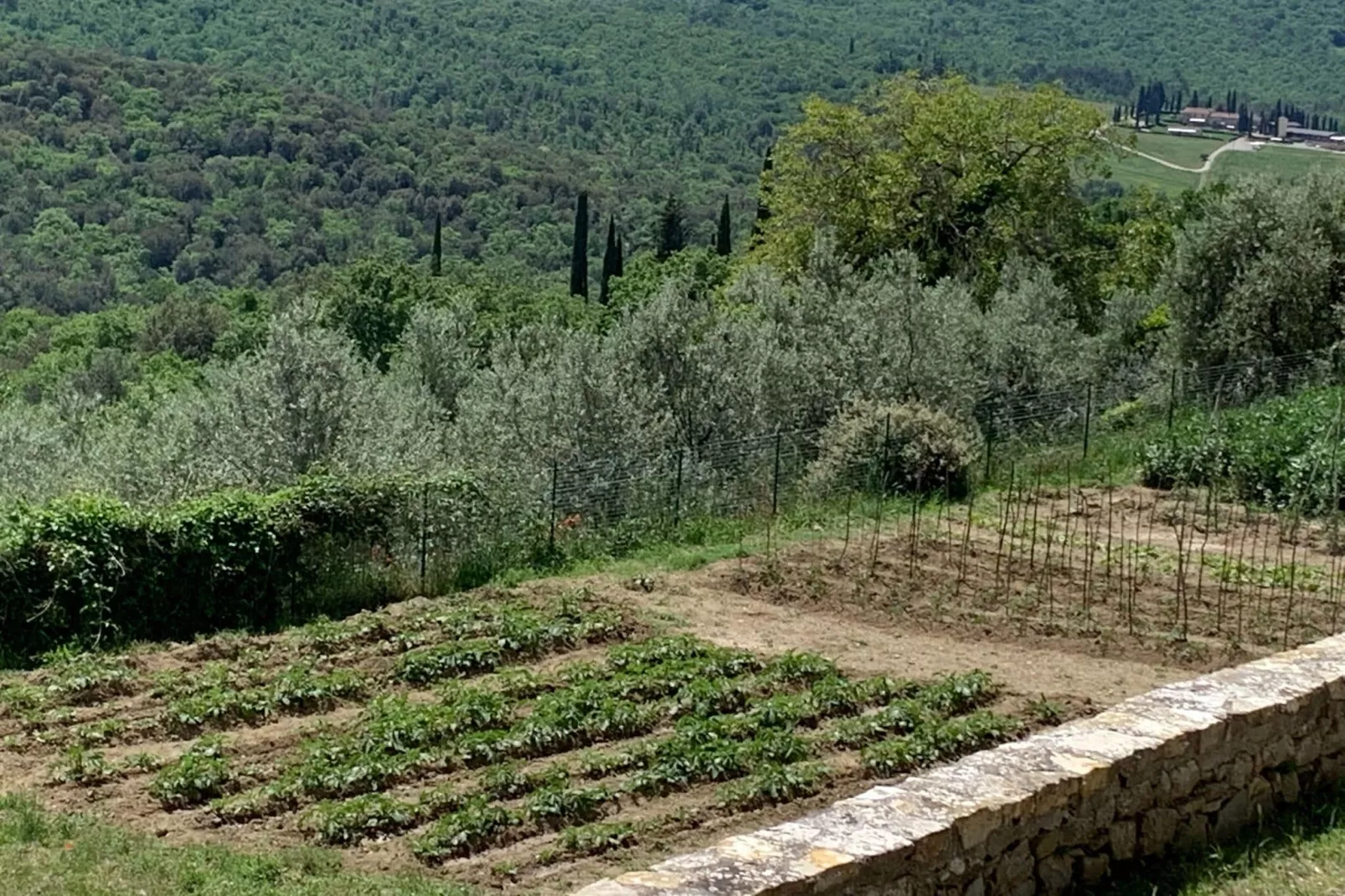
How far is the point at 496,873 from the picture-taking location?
10.4 meters

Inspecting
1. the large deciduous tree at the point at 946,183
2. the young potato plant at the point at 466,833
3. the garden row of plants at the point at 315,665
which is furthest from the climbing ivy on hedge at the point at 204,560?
the large deciduous tree at the point at 946,183

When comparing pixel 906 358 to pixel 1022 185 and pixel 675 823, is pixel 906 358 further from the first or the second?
pixel 675 823

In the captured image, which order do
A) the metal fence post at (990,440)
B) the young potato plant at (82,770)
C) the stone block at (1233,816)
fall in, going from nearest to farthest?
the stone block at (1233,816) → the young potato plant at (82,770) → the metal fence post at (990,440)

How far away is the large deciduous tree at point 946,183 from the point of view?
40.5 m

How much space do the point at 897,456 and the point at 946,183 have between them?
18406 millimetres

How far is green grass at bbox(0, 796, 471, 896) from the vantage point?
9.97 meters

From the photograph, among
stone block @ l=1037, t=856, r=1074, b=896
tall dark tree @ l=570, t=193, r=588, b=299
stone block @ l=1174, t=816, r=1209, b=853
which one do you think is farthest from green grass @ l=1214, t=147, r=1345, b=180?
stone block @ l=1037, t=856, r=1074, b=896

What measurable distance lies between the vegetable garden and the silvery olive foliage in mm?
5362

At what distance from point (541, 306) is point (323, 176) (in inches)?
3229

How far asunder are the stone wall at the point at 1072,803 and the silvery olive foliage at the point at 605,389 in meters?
13.5

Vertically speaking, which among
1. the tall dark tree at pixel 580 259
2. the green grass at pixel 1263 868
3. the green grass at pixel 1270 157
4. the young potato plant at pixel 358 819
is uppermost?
the green grass at pixel 1270 157

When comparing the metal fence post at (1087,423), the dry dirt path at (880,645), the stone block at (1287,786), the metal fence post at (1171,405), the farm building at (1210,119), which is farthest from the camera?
the farm building at (1210,119)

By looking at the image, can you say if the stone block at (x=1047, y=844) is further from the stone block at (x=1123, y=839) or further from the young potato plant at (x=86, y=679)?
the young potato plant at (x=86, y=679)

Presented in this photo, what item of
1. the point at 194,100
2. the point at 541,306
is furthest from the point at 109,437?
the point at 194,100
